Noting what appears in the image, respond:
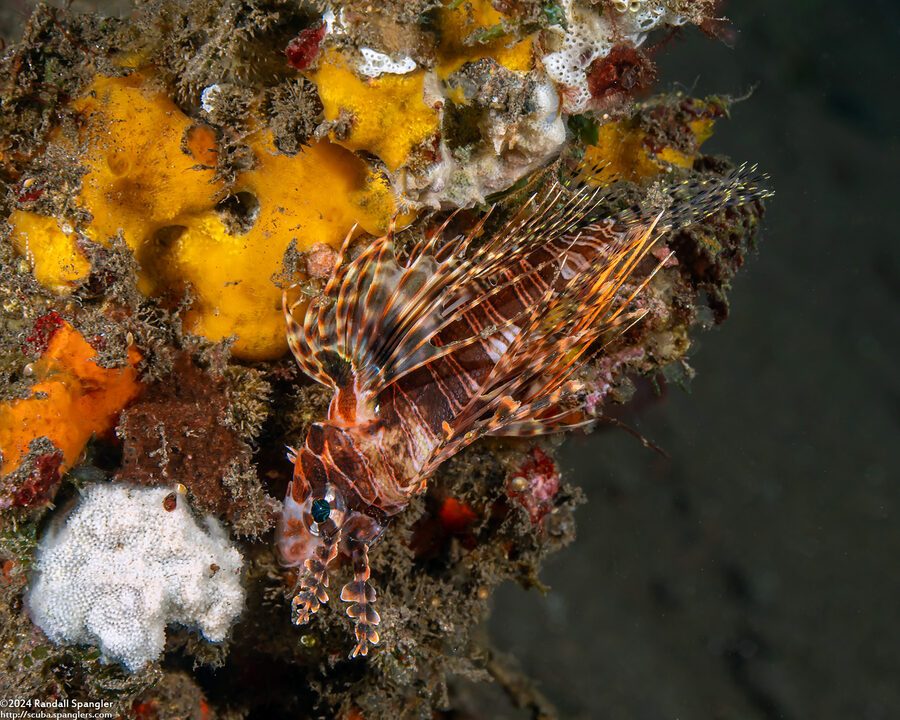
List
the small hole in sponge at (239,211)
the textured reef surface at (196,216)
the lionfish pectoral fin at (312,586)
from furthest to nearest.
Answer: the small hole in sponge at (239,211) < the lionfish pectoral fin at (312,586) < the textured reef surface at (196,216)

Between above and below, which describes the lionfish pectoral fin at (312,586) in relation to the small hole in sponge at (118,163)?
below

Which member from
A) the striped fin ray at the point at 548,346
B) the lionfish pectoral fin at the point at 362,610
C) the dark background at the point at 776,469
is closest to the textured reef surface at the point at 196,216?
the striped fin ray at the point at 548,346

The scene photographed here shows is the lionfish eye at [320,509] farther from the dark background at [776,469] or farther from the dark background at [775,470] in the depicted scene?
the dark background at [776,469]

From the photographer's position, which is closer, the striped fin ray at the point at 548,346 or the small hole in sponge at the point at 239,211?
the striped fin ray at the point at 548,346

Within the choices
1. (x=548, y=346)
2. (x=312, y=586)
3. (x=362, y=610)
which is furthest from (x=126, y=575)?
(x=548, y=346)

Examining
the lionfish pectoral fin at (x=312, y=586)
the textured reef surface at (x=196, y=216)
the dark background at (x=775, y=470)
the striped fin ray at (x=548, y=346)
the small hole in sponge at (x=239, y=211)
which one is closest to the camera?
the textured reef surface at (x=196, y=216)

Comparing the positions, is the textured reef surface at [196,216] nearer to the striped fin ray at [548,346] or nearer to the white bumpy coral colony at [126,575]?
the white bumpy coral colony at [126,575]

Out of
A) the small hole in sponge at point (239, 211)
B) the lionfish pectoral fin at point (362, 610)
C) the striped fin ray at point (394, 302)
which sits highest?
the small hole in sponge at point (239, 211)
